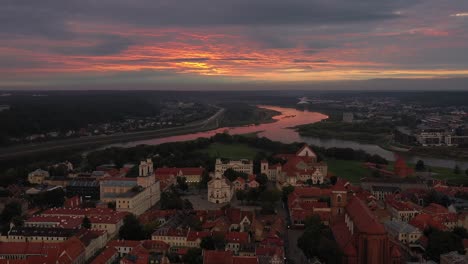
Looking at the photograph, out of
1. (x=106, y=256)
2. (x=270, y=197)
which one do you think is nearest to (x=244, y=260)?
(x=106, y=256)

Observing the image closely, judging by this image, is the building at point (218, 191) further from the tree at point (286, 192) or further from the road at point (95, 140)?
the road at point (95, 140)

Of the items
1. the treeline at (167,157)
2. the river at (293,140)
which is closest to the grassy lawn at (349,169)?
the treeline at (167,157)

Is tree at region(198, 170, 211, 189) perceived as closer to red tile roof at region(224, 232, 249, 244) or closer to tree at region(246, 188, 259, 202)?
tree at region(246, 188, 259, 202)

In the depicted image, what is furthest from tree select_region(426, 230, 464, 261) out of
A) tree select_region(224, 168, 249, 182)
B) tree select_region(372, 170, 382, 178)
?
tree select_region(372, 170, 382, 178)

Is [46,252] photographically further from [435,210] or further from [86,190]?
[435,210]

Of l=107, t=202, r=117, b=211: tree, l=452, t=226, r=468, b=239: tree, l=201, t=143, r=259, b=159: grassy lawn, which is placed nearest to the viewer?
l=452, t=226, r=468, b=239: tree
